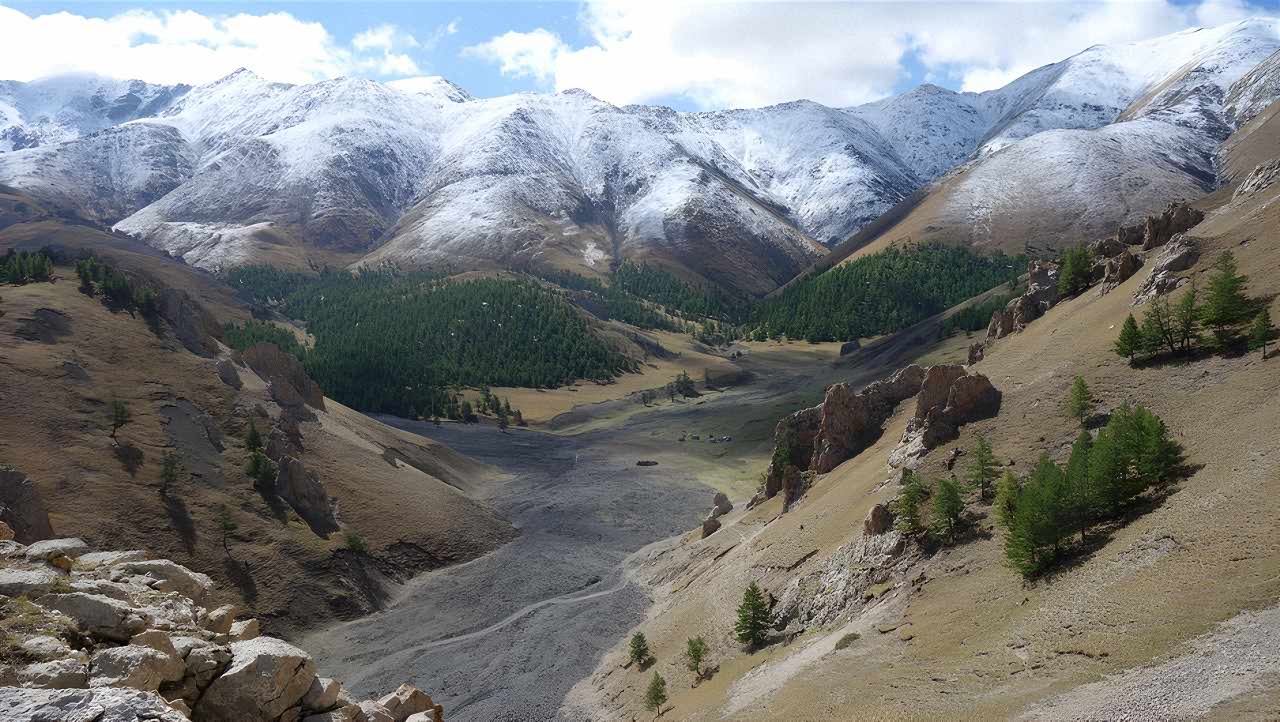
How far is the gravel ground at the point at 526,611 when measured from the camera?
5450 cm

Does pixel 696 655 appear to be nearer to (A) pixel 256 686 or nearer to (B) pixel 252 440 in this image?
(A) pixel 256 686

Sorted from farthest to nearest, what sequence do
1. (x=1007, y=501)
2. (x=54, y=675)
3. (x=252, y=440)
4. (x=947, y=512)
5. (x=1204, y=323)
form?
(x=252, y=440), (x=1204, y=323), (x=947, y=512), (x=1007, y=501), (x=54, y=675)

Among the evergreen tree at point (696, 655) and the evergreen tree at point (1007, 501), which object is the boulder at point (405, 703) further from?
the evergreen tree at point (1007, 501)

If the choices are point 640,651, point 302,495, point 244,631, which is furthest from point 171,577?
point 302,495

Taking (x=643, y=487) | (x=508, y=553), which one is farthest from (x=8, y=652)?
(x=643, y=487)

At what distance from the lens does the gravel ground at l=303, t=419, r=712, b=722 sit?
54500mm

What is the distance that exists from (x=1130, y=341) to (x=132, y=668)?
51392mm

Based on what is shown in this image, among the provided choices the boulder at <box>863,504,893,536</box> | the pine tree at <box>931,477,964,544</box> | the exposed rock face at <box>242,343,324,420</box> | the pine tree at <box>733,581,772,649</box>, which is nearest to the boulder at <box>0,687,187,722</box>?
the pine tree at <box>733,581,772,649</box>

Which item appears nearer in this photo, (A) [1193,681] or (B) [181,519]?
(A) [1193,681]

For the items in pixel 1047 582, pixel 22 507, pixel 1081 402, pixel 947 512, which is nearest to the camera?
pixel 1047 582

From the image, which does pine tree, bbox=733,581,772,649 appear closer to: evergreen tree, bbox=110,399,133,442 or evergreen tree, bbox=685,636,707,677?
evergreen tree, bbox=685,636,707,677

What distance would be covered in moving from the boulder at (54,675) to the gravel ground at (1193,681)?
25.7 m

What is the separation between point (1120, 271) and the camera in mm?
62906

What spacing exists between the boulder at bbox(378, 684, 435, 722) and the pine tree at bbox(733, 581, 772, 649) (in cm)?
2233
